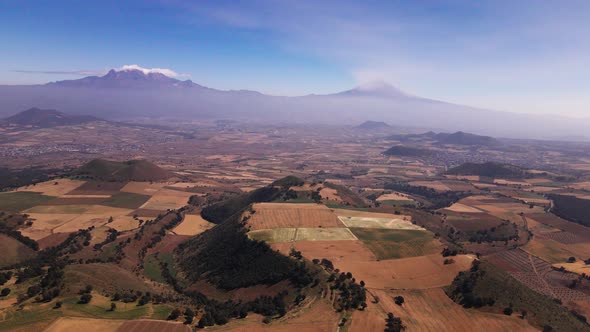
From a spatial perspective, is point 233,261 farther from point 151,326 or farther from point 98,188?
point 98,188

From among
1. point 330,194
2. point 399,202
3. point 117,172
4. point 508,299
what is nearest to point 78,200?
point 117,172

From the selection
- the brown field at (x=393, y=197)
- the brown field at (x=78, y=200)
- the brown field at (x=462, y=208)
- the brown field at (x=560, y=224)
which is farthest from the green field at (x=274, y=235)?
the brown field at (x=560, y=224)

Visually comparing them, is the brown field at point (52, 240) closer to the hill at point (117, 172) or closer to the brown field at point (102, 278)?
the brown field at point (102, 278)

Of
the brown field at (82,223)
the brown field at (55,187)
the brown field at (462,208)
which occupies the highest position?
the brown field at (462,208)

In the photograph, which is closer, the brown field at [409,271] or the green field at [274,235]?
the brown field at [409,271]

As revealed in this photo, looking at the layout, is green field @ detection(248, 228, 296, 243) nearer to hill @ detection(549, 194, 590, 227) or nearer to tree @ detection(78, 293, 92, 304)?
tree @ detection(78, 293, 92, 304)

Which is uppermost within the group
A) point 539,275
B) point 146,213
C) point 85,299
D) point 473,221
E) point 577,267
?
point 85,299
